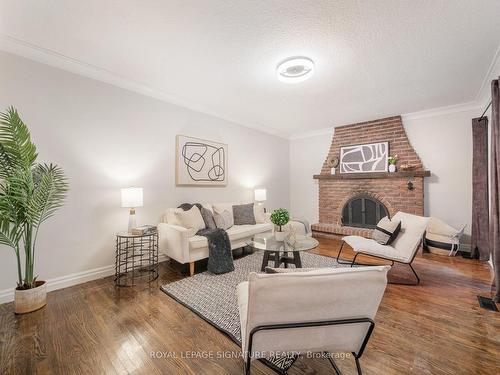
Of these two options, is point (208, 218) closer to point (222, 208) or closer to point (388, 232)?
point (222, 208)

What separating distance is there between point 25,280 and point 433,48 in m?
4.65

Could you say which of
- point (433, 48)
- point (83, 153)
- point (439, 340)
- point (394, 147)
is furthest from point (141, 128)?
point (394, 147)

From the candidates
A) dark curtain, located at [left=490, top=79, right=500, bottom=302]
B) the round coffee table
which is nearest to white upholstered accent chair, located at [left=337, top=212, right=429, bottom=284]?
dark curtain, located at [left=490, top=79, right=500, bottom=302]

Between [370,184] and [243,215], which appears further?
[370,184]

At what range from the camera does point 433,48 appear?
2.26 metres

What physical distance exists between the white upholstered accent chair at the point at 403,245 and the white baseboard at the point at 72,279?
3.23m

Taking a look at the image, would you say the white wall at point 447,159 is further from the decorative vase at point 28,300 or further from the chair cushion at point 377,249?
the decorative vase at point 28,300

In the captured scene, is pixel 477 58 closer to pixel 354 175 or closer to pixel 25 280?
pixel 354 175

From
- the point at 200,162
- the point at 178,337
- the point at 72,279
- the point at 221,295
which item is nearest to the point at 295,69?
the point at 200,162

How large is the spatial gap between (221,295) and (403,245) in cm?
229

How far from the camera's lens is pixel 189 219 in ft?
10.2

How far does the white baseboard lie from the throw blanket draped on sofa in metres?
1.29

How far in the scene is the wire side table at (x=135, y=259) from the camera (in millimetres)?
2744

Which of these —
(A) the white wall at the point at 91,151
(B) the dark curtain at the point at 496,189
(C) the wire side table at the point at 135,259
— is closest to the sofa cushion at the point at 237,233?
(C) the wire side table at the point at 135,259
